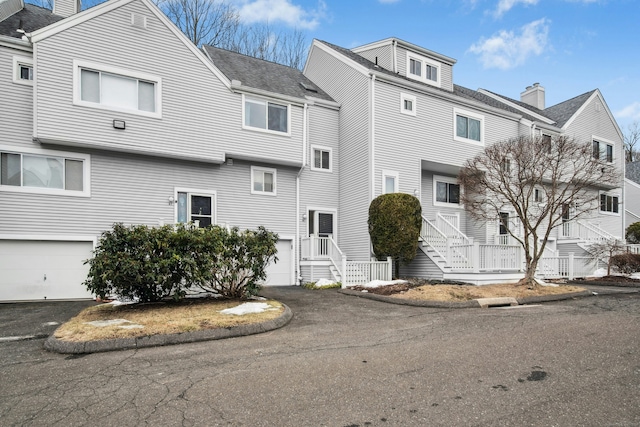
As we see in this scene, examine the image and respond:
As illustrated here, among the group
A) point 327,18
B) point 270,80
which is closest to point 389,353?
point 270,80

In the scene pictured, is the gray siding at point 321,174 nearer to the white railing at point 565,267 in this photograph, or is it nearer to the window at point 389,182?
the window at point 389,182

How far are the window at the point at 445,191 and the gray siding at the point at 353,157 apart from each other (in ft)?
13.8

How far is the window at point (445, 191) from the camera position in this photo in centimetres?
1877

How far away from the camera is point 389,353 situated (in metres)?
5.74

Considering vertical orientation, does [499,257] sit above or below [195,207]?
below

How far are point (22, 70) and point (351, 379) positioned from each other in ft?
43.4

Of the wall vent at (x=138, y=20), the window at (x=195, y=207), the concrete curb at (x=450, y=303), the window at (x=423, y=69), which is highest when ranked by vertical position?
the window at (x=423, y=69)

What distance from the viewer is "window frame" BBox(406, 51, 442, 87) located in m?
18.9

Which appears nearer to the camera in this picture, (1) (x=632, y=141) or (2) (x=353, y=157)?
(2) (x=353, y=157)

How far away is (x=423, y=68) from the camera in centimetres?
1930

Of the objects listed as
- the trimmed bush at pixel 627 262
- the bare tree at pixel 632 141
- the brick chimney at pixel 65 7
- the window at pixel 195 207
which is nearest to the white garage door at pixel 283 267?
the window at pixel 195 207

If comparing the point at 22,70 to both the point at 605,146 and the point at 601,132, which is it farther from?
the point at 605,146

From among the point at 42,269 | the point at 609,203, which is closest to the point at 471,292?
the point at 42,269

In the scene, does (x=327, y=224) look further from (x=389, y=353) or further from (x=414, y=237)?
(x=389, y=353)
